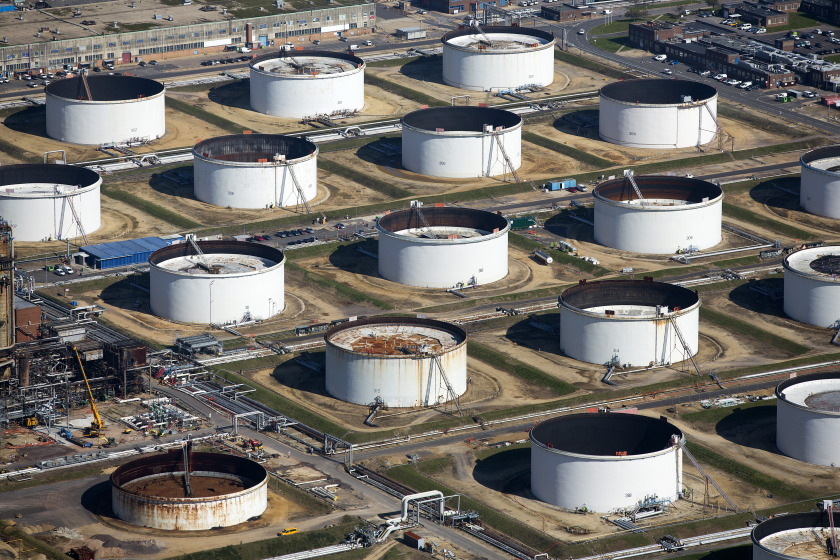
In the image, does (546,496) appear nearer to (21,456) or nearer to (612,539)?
(612,539)

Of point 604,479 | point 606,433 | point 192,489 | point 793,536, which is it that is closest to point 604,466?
point 604,479

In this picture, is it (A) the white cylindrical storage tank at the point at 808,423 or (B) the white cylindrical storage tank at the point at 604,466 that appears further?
(A) the white cylindrical storage tank at the point at 808,423

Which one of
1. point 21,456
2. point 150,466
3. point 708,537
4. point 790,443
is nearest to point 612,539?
point 708,537

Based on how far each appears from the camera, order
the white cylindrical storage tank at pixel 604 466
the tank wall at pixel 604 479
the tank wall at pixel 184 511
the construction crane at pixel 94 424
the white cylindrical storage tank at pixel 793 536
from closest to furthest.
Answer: the white cylindrical storage tank at pixel 793 536 < the tank wall at pixel 184 511 < the tank wall at pixel 604 479 < the white cylindrical storage tank at pixel 604 466 < the construction crane at pixel 94 424

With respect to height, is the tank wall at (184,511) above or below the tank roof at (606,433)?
below

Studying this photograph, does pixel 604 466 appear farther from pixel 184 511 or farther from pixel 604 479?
pixel 184 511

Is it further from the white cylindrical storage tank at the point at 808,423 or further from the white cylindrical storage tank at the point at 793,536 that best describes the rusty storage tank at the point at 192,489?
the white cylindrical storage tank at the point at 808,423

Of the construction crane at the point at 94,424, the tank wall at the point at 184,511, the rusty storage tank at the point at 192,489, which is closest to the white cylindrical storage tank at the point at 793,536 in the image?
the rusty storage tank at the point at 192,489
